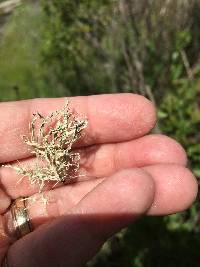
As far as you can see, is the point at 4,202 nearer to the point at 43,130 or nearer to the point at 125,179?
the point at 43,130

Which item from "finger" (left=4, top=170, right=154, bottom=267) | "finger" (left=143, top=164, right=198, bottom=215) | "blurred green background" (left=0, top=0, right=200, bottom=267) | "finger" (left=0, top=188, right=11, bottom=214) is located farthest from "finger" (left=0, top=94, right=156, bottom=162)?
"blurred green background" (left=0, top=0, right=200, bottom=267)

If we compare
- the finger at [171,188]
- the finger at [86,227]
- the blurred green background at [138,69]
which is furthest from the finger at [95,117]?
the blurred green background at [138,69]

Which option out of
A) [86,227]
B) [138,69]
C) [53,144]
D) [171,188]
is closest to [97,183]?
[53,144]

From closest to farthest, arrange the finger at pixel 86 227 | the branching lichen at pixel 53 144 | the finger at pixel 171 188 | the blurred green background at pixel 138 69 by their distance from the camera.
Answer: the finger at pixel 86 227, the finger at pixel 171 188, the branching lichen at pixel 53 144, the blurred green background at pixel 138 69

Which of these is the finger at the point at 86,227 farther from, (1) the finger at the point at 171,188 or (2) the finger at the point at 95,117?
(2) the finger at the point at 95,117

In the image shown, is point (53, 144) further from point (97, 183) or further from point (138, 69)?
point (138, 69)

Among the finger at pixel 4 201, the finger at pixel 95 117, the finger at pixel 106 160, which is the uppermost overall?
the finger at pixel 95 117

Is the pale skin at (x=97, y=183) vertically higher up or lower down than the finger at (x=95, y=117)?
lower down
